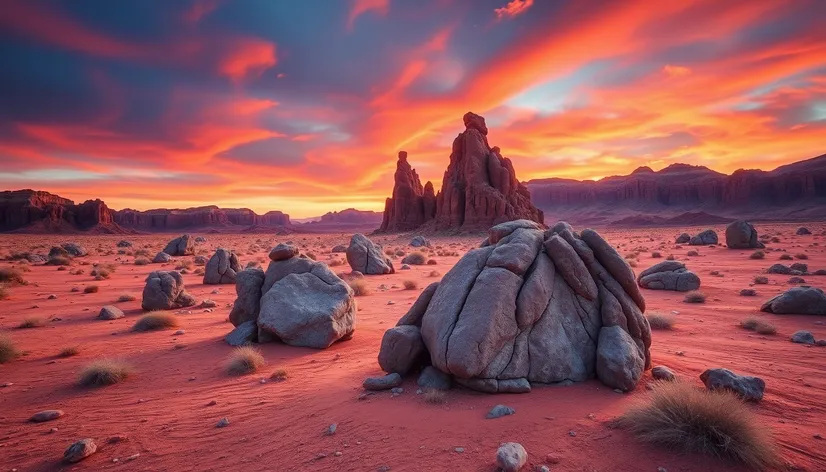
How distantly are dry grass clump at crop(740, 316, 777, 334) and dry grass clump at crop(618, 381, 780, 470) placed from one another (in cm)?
667

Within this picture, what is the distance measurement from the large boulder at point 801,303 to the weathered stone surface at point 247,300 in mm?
15409

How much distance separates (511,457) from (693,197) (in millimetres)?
156442

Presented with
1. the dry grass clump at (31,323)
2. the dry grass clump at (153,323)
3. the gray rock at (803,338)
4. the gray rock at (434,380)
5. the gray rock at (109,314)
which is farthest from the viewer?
the gray rock at (109,314)

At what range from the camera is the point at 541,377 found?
6.29 meters

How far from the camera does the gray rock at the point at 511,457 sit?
4.18m

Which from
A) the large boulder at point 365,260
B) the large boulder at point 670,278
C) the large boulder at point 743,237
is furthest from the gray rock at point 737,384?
the large boulder at point 743,237

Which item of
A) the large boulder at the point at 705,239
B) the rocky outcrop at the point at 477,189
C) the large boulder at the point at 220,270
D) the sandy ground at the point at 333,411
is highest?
the rocky outcrop at the point at 477,189

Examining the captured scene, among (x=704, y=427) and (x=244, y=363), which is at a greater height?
(x=704, y=427)

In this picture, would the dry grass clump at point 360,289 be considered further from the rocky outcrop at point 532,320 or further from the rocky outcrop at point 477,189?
the rocky outcrop at point 477,189

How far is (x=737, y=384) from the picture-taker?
18.5 feet

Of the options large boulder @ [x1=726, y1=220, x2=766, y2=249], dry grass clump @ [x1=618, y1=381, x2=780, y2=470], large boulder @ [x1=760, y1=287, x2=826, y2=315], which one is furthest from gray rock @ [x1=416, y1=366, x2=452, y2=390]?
large boulder @ [x1=726, y1=220, x2=766, y2=249]

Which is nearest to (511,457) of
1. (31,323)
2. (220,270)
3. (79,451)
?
(79,451)

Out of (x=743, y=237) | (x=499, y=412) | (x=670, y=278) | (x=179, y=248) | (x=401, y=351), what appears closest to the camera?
(x=499, y=412)

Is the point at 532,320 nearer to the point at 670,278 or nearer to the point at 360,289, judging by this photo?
the point at 360,289
